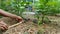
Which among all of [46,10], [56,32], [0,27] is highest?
[0,27]

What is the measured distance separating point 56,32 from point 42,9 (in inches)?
29.9

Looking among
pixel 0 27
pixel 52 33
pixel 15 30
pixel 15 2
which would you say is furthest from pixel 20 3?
pixel 0 27

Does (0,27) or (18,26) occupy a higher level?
(0,27)

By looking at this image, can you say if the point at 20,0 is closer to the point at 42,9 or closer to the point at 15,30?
the point at 42,9

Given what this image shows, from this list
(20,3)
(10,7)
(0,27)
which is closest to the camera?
(0,27)

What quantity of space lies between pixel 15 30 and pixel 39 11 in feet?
2.85

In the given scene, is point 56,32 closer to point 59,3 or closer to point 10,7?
point 59,3

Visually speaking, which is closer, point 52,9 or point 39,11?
point 39,11

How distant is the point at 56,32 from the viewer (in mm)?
2666

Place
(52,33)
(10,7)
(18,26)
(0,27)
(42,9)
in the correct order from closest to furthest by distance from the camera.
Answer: (0,27), (52,33), (18,26), (42,9), (10,7)

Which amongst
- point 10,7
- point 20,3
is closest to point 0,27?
point 20,3

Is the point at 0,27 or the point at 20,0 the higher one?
the point at 0,27

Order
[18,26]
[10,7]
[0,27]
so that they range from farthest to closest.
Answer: [10,7] → [18,26] → [0,27]

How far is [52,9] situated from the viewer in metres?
3.56
